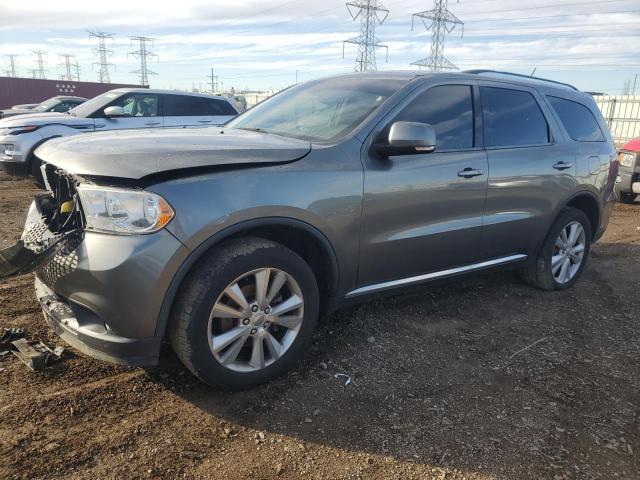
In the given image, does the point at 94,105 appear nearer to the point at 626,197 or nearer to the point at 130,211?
the point at 130,211

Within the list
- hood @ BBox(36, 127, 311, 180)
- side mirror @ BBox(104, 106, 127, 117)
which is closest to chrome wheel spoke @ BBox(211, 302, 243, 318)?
hood @ BBox(36, 127, 311, 180)

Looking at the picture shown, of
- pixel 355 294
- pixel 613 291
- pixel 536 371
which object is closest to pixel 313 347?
pixel 355 294

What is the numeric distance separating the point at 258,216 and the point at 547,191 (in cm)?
279

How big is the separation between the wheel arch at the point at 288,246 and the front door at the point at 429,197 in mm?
243

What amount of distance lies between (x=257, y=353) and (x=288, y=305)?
0.31 meters

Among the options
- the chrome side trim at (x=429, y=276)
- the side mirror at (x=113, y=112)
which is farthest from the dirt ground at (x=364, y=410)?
the side mirror at (x=113, y=112)

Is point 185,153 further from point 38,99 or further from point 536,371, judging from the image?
point 38,99

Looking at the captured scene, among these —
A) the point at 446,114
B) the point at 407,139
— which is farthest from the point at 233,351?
the point at 446,114

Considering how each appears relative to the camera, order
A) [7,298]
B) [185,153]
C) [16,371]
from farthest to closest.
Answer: [7,298] → [16,371] → [185,153]

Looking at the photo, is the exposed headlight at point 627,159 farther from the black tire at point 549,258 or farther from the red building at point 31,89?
the red building at point 31,89

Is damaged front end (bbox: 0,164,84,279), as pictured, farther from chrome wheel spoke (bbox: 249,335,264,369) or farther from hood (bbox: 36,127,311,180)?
chrome wheel spoke (bbox: 249,335,264,369)

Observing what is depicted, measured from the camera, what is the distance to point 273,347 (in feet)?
9.80

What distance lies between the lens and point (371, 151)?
3.28 meters

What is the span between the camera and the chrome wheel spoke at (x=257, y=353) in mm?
2910
